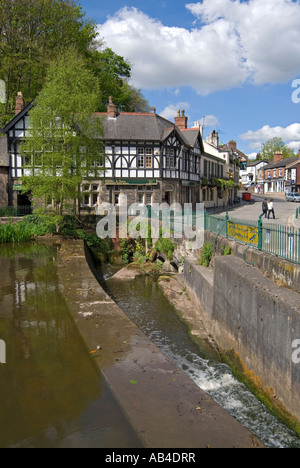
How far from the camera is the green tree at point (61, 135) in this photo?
67.9 ft

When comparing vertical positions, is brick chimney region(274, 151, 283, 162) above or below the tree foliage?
below

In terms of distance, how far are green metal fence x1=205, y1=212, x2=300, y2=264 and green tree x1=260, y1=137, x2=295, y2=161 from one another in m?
87.8

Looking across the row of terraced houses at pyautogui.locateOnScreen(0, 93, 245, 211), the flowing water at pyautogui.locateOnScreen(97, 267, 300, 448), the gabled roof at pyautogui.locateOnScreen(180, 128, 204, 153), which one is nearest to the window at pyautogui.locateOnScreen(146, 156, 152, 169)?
the row of terraced houses at pyautogui.locateOnScreen(0, 93, 245, 211)

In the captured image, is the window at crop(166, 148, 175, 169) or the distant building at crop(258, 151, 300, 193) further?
the distant building at crop(258, 151, 300, 193)

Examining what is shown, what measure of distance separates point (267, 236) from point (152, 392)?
5.71 metres

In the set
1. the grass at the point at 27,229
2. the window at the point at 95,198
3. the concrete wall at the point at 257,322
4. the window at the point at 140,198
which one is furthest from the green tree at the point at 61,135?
the concrete wall at the point at 257,322

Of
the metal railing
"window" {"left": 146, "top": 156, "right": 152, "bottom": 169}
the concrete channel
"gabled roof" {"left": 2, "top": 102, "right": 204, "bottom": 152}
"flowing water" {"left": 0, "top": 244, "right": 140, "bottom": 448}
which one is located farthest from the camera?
"window" {"left": 146, "top": 156, "right": 152, "bottom": 169}

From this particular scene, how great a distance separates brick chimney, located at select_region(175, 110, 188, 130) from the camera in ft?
121

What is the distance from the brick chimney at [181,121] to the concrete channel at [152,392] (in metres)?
31.0

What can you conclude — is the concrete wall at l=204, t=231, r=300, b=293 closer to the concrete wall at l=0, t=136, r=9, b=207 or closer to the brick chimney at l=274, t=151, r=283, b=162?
the concrete wall at l=0, t=136, r=9, b=207

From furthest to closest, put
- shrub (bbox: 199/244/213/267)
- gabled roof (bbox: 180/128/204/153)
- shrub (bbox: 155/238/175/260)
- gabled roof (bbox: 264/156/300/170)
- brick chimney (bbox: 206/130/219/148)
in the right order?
1. gabled roof (bbox: 264/156/300/170)
2. brick chimney (bbox: 206/130/219/148)
3. gabled roof (bbox: 180/128/204/153)
4. shrub (bbox: 155/238/175/260)
5. shrub (bbox: 199/244/213/267)

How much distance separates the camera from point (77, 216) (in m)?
25.0

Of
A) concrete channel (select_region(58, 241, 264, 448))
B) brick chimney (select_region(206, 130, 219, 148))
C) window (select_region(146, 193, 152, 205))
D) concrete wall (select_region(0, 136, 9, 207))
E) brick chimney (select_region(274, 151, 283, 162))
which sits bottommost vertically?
concrete channel (select_region(58, 241, 264, 448))

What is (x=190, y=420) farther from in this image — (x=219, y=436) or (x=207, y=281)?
(x=207, y=281)
